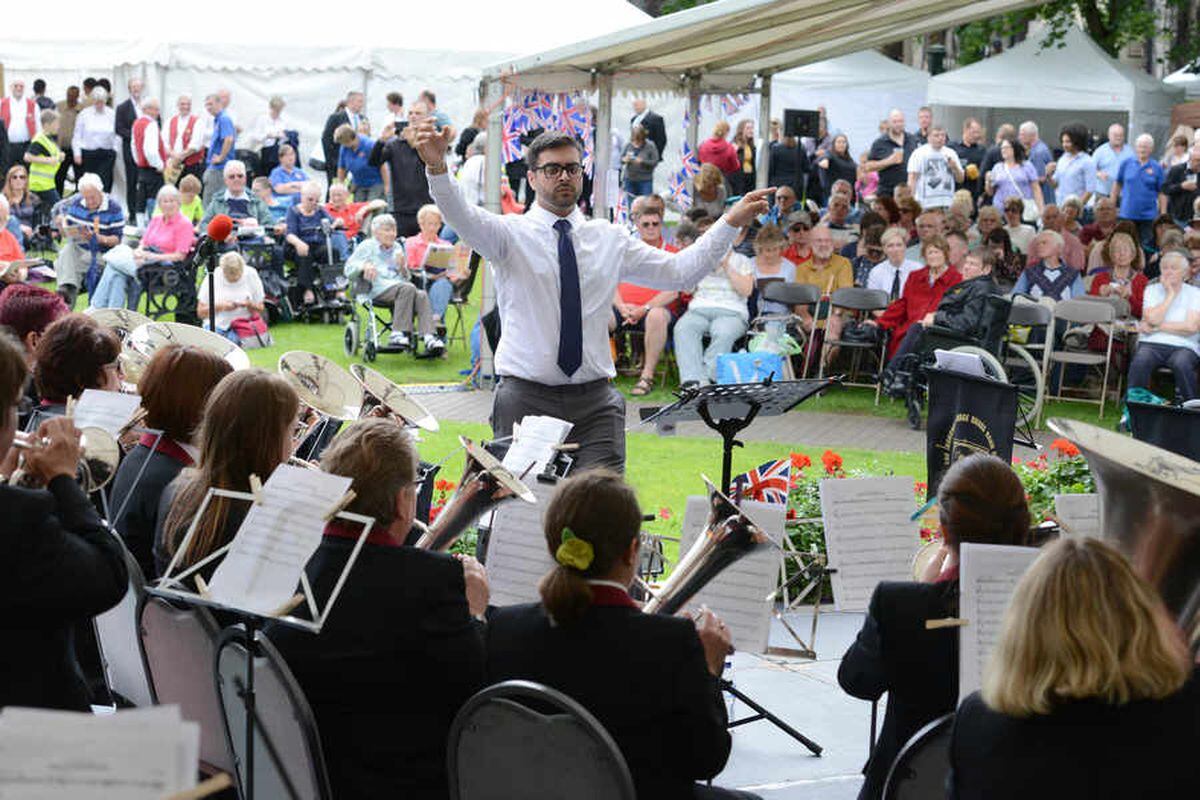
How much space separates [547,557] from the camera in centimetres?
455

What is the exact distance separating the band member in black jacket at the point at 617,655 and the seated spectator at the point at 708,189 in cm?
1138

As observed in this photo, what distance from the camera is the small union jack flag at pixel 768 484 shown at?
685 centimetres

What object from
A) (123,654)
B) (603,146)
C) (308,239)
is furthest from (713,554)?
(308,239)

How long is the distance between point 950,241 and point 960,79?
12200 millimetres

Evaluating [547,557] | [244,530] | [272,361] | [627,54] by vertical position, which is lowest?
[272,361]

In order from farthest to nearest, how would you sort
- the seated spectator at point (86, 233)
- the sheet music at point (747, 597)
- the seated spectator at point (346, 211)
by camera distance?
the seated spectator at point (346, 211) < the seated spectator at point (86, 233) < the sheet music at point (747, 597)

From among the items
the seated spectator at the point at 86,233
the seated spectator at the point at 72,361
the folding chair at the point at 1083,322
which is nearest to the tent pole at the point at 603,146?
the folding chair at the point at 1083,322

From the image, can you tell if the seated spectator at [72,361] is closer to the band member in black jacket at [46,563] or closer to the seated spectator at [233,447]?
the seated spectator at [233,447]

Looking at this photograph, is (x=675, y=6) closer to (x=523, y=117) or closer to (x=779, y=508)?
(x=523, y=117)

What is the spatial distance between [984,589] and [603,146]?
1007cm

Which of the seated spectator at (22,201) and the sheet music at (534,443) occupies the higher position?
the sheet music at (534,443)

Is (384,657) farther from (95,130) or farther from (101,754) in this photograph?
(95,130)

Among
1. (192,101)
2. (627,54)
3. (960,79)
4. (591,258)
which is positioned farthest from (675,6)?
(591,258)

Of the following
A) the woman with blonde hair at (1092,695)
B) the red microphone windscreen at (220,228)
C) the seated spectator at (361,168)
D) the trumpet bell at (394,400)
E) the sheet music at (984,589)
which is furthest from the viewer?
the seated spectator at (361,168)
